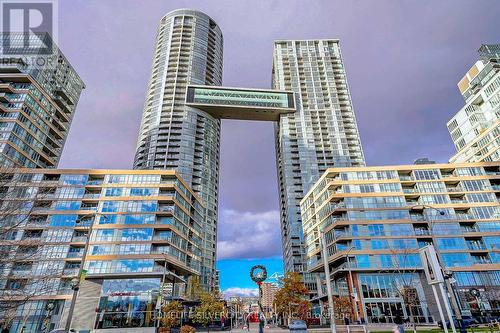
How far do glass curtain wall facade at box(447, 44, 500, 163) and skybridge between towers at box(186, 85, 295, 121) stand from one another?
5722cm

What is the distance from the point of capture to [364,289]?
177 feet

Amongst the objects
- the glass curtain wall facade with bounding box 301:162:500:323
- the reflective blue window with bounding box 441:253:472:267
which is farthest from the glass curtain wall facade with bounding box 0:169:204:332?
the reflective blue window with bounding box 441:253:472:267

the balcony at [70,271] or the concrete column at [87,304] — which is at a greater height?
the balcony at [70,271]

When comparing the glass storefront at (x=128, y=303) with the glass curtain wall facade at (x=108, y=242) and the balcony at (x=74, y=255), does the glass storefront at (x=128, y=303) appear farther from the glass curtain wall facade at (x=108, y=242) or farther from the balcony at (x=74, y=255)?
the balcony at (x=74, y=255)

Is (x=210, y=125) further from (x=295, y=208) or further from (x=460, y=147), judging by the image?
(x=460, y=147)

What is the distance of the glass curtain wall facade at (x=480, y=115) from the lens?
7961 cm

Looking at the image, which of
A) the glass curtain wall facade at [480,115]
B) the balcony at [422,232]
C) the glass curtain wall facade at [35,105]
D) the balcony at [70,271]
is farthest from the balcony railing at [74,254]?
the glass curtain wall facade at [480,115]

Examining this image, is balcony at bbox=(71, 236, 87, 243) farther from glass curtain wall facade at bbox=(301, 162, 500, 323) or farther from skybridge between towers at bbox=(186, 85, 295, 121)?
skybridge between towers at bbox=(186, 85, 295, 121)

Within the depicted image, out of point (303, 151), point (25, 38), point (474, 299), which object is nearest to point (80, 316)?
point (474, 299)

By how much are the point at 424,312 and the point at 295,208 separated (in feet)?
186

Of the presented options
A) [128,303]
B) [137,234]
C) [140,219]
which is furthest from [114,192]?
[128,303]

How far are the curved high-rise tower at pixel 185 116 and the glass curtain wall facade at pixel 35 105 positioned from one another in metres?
25.8

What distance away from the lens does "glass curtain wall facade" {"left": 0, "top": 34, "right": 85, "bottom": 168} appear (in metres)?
72.2

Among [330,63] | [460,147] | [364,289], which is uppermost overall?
[330,63]
